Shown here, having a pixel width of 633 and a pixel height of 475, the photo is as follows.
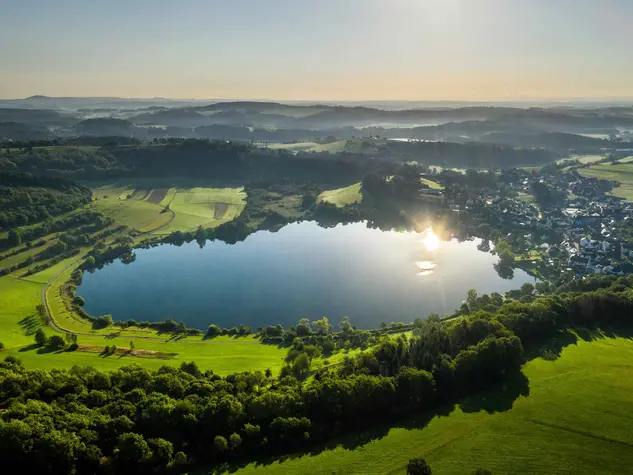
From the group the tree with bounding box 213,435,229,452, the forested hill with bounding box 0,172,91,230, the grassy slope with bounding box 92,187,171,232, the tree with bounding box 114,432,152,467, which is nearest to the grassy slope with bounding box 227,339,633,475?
the tree with bounding box 213,435,229,452

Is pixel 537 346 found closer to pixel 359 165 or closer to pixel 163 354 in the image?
pixel 163 354

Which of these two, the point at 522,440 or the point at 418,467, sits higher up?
the point at 418,467

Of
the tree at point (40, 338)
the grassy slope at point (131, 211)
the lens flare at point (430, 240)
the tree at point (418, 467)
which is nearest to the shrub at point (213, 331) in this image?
the tree at point (40, 338)

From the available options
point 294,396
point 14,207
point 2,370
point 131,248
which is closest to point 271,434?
point 294,396

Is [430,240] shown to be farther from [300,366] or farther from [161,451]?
[161,451]

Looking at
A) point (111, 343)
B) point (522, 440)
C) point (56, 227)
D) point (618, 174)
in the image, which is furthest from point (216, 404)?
point (618, 174)

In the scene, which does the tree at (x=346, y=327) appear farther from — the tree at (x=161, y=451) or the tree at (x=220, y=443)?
the tree at (x=161, y=451)
